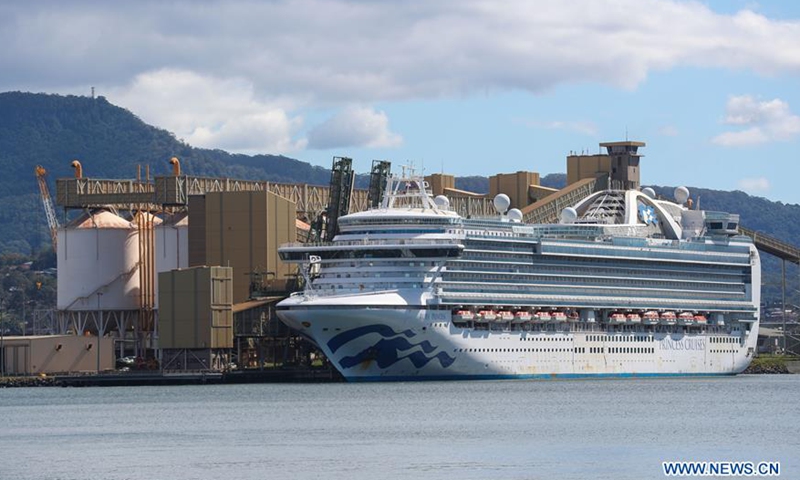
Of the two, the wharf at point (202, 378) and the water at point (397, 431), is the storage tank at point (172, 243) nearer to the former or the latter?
the wharf at point (202, 378)

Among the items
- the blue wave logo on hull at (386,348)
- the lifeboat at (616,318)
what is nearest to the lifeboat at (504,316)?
the blue wave logo on hull at (386,348)

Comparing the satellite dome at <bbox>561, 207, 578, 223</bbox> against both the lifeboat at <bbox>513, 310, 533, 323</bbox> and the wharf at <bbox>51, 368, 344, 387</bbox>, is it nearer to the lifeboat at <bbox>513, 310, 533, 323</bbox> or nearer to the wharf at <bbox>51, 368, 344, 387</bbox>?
the lifeboat at <bbox>513, 310, 533, 323</bbox>

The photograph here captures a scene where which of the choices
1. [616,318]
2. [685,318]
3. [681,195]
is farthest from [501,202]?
[681,195]

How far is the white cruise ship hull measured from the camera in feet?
351

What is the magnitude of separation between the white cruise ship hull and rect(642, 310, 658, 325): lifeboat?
2.92 feet

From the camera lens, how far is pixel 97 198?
147 m

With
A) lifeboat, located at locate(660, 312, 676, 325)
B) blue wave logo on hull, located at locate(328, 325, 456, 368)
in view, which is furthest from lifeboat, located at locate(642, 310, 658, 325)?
blue wave logo on hull, located at locate(328, 325, 456, 368)

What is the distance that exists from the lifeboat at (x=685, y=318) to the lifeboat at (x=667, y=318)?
121cm

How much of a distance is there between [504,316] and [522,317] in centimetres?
179

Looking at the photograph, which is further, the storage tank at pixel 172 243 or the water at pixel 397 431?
the storage tank at pixel 172 243

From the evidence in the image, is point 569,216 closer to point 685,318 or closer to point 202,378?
point 685,318

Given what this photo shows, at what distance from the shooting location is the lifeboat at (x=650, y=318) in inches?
4943

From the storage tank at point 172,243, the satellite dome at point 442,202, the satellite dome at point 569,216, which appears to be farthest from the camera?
the storage tank at point 172,243

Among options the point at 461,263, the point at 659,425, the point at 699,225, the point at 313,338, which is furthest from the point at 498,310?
the point at 659,425
